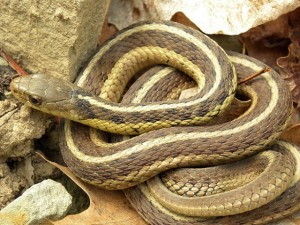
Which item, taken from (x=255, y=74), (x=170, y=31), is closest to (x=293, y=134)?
(x=255, y=74)

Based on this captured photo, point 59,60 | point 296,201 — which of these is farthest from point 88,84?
point 296,201

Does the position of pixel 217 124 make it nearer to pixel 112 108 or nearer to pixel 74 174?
pixel 112 108

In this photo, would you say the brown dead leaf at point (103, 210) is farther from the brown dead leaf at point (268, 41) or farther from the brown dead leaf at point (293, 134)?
the brown dead leaf at point (268, 41)

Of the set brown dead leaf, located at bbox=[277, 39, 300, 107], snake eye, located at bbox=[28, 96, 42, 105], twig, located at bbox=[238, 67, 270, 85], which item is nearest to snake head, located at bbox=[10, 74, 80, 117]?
snake eye, located at bbox=[28, 96, 42, 105]

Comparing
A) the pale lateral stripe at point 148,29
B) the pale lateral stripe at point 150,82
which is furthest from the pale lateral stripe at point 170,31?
the pale lateral stripe at point 150,82

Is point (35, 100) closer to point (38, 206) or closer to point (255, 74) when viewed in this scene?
point (38, 206)

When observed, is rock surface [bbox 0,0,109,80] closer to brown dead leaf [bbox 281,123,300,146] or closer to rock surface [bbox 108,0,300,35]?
rock surface [bbox 108,0,300,35]

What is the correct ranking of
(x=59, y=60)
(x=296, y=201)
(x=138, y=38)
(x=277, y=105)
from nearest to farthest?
(x=296, y=201) → (x=277, y=105) → (x=59, y=60) → (x=138, y=38)
